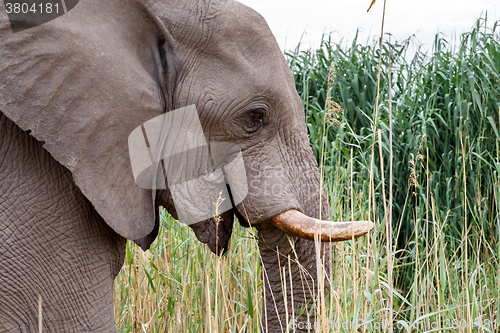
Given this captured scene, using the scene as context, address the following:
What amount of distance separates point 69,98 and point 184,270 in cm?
180

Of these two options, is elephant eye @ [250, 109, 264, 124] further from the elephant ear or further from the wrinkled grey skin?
the elephant ear

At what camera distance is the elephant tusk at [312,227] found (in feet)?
6.20

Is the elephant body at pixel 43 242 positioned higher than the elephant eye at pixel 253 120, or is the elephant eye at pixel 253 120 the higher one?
the elephant eye at pixel 253 120

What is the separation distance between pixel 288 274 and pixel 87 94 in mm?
1101

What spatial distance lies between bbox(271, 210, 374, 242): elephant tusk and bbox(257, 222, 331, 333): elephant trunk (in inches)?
4.6

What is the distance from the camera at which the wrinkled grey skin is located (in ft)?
5.41

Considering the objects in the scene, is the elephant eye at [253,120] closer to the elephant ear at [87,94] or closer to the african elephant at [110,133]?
the african elephant at [110,133]

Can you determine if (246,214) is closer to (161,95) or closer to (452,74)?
(161,95)

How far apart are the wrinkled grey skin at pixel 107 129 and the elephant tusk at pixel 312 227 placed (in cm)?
5

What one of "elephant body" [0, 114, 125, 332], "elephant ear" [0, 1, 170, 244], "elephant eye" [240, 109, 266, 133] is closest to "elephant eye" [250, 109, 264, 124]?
"elephant eye" [240, 109, 266, 133]

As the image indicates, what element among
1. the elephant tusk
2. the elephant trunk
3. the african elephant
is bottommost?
the elephant trunk

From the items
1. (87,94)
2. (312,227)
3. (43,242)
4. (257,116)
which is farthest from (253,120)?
(43,242)

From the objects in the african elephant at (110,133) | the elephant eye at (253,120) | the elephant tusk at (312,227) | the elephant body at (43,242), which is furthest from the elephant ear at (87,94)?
the elephant tusk at (312,227)

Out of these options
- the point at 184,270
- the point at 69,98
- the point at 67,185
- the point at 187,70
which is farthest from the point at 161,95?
the point at 184,270
